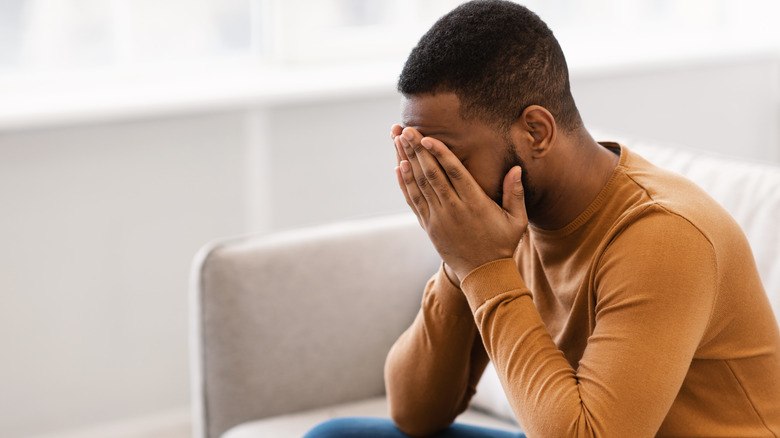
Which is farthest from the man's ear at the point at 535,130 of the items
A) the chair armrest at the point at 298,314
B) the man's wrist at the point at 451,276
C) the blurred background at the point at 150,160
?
the blurred background at the point at 150,160

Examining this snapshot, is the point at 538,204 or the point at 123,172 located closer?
the point at 538,204

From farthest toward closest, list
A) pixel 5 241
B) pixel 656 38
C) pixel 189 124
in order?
pixel 656 38, pixel 189 124, pixel 5 241

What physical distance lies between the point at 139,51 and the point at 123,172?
338 mm

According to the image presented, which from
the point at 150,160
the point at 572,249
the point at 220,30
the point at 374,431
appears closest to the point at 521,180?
the point at 572,249

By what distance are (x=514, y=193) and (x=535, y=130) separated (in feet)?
0.27

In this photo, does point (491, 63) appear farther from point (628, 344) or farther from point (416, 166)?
point (628, 344)

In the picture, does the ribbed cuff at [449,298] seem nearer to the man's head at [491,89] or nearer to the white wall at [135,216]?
the man's head at [491,89]

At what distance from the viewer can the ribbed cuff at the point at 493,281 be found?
3.51ft

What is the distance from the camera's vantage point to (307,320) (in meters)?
1.63

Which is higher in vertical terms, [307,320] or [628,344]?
[628,344]

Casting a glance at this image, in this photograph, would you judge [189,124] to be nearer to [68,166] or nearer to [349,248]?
[68,166]

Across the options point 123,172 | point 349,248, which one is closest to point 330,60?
point 123,172

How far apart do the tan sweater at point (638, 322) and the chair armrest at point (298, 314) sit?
0.52 meters

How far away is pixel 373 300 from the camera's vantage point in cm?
168
